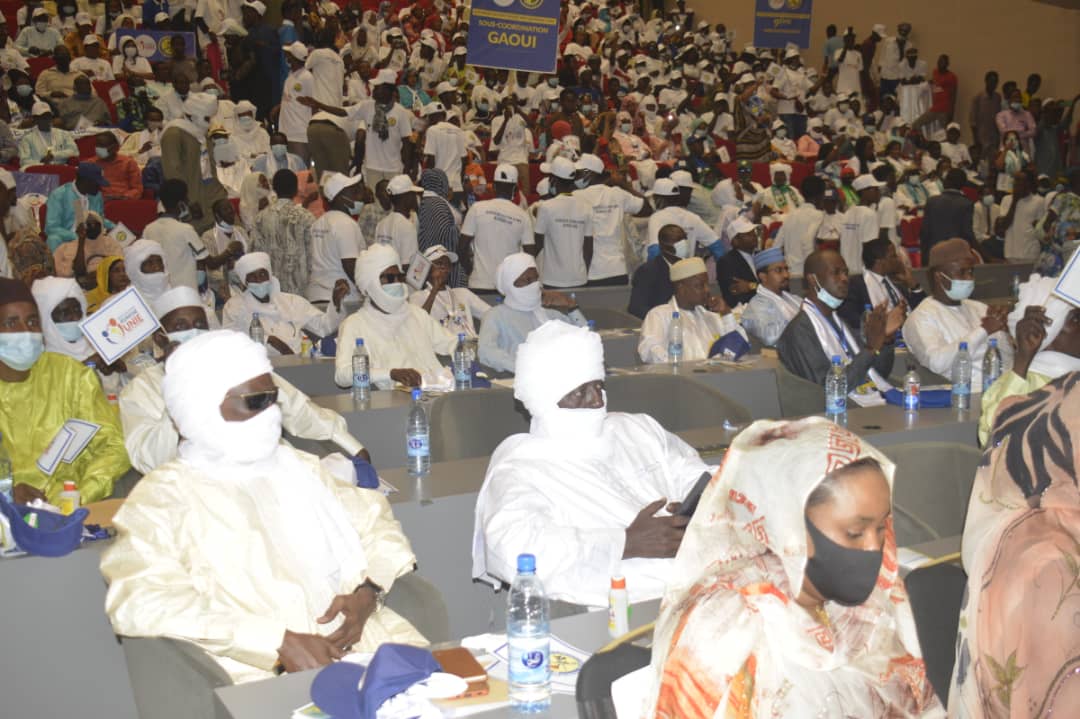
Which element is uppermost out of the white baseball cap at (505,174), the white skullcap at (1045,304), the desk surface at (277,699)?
the white baseball cap at (505,174)

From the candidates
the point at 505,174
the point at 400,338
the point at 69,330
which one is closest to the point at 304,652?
the point at 69,330

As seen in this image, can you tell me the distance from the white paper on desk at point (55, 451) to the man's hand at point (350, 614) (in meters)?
1.44

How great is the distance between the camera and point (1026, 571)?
2.14m

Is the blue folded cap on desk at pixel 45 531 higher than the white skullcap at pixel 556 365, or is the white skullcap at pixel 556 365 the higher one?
the white skullcap at pixel 556 365

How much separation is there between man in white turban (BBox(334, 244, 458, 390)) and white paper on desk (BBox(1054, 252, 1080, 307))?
11.6ft

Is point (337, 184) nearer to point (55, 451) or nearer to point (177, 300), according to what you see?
point (177, 300)

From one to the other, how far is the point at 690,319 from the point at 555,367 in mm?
3896

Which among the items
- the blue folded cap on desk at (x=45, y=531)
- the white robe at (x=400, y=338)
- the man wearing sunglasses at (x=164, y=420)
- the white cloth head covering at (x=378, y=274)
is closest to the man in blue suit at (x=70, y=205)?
the white cloth head covering at (x=378, y=274)

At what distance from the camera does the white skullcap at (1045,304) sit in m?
4.24

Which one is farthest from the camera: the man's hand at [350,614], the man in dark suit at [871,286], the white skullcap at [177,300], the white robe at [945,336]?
the man in dark suit at [871,286]

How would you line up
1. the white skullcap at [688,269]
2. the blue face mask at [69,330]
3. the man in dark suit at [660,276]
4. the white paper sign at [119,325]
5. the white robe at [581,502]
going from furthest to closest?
the man in dark suit at [660,276] < the white skullcap at [688,269] < the blue face mask at [69,330] < the white paper sign at [119,325] < the white robe at [581,502]

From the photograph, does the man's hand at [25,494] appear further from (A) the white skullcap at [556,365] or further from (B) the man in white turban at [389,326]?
(B) the man in white turban at [389,326]

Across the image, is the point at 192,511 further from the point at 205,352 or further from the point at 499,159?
the point at 499,159

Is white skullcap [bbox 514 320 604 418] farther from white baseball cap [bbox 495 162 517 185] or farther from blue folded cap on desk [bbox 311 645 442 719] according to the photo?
white baseball cap [bbox 495 162 517 185]
